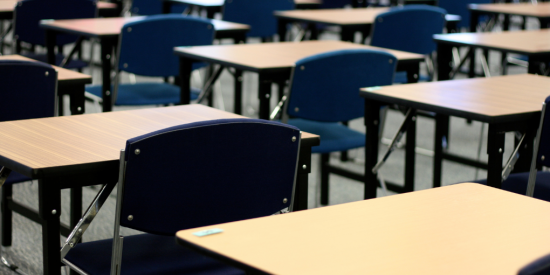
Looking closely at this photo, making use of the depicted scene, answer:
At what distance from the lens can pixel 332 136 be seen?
320 cm

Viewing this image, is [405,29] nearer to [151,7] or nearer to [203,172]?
[151,7]

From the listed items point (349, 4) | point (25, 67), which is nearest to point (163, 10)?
point (349, 4)

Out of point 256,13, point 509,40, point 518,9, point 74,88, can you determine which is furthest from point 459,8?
point 74,88

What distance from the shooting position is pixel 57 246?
1.72m

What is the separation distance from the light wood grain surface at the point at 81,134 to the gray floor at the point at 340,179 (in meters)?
0.92

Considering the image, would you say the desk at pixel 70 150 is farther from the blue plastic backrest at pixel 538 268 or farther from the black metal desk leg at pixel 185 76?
the black metal desk leg at pixel 185 76

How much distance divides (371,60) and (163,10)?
10.8ft

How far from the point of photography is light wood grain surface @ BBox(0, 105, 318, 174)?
5.54 feet

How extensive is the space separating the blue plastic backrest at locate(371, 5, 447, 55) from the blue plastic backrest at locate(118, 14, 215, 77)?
1.05m

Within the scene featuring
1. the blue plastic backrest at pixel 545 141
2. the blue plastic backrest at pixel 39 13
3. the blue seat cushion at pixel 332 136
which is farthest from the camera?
the blue plastic backrest at pixel 39 13

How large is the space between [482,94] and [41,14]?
3051 millimetres

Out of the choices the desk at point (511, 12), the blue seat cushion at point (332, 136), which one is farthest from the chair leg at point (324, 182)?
the desk at point (511, 12)

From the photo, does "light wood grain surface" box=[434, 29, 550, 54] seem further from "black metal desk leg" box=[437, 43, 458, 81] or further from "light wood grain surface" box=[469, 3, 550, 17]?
"light wood grain surface" box=[469, 3, 550, 17]

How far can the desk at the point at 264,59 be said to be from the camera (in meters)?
3.06
